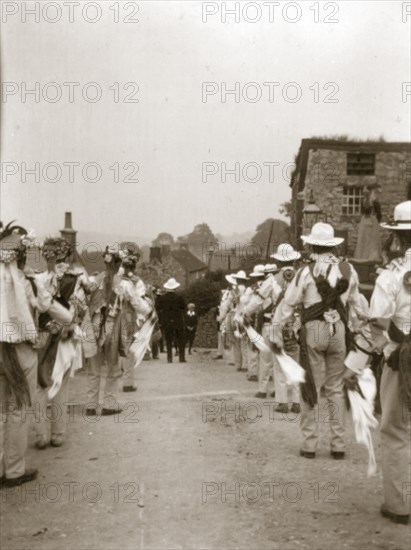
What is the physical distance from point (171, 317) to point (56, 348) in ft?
34.7

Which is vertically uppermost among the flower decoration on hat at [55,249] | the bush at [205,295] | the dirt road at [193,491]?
the flower decoration on hat at [55,249]

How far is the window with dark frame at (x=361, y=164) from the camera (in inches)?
1166

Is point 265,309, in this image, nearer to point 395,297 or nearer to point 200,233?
point 395,297

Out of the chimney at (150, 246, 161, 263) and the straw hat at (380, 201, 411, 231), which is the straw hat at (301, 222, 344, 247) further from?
the chimney at (150, 246, 161, 263)

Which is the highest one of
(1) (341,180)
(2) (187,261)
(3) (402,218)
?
(1) (341,180)

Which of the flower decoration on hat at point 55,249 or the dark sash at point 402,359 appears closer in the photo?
the dark sash at point 402,359

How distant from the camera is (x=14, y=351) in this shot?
578 centimetres

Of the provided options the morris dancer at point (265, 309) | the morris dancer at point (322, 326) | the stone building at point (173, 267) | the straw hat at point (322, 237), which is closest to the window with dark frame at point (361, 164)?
the morris dancer at point (265, 309)

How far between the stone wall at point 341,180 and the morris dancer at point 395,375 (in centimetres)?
2456

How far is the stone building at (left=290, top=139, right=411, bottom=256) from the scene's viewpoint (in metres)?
29.3

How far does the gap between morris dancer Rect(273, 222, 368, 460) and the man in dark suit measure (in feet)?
35.8

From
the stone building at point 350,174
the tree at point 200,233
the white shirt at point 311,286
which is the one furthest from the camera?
the tree at point 200,233

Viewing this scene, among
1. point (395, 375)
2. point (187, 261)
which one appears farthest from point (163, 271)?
point (395, 375)

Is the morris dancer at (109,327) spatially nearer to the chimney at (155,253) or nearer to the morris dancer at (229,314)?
the morris dancer at (229,314)
